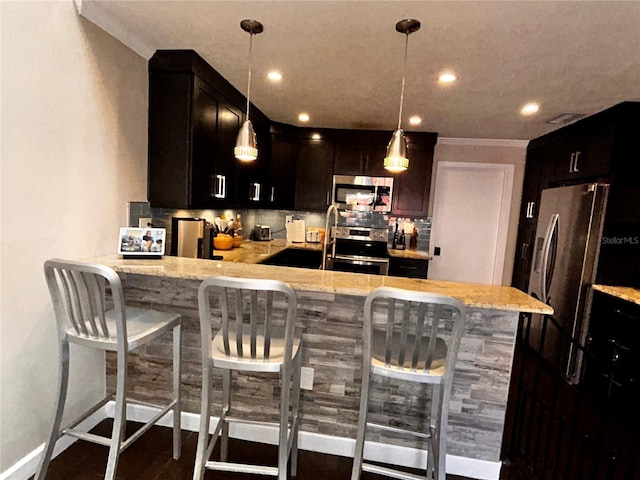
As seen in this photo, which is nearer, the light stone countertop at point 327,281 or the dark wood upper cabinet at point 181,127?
the light stone countertop at point 327,281

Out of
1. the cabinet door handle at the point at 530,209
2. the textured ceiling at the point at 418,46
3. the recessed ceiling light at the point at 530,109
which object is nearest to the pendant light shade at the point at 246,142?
the textured ceiling at the point at 418,46

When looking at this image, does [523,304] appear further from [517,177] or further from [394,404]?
[517,177]

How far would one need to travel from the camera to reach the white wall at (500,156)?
4.39m

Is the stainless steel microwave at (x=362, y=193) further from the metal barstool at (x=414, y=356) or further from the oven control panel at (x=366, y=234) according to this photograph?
the metal barstool at (x=414, y=356)

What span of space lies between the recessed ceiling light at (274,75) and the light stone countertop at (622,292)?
2.90 metres

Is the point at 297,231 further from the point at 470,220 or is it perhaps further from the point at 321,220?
the point at 470,220

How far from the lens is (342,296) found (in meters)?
1.87

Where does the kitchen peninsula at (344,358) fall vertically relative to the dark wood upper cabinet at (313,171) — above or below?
below

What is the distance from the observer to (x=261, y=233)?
15.5ft

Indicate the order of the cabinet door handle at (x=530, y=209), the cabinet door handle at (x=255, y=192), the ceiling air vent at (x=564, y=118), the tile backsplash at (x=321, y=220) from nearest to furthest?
the ceiling air vent at (x=564, y=118), the cabinet door handle at (x=255, y=192), the cabinet door handle at (x=530, y=209), the tile backsplash at (x=321, y=220)

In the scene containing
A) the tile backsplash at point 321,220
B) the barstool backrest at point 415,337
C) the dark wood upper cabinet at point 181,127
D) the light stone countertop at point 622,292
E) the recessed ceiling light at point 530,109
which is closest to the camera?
the barstool backrest at point 415,337

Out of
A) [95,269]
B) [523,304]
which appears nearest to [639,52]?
[523,304]

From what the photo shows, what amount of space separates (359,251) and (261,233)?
4.28 feet

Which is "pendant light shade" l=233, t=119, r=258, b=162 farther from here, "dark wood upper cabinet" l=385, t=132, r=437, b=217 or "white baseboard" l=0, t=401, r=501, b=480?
"dark wood upper cabinet" l=385, t=132, r=437, b=217
